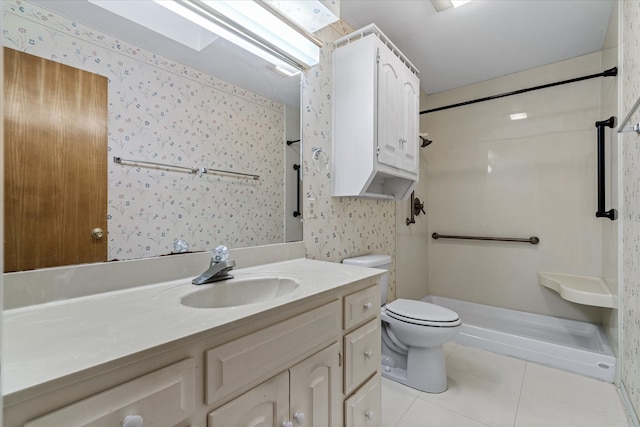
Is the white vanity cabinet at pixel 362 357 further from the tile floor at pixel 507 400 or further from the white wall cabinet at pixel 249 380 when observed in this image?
the tile floor at pixel 507 400

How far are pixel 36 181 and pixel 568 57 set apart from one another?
350 centimetres

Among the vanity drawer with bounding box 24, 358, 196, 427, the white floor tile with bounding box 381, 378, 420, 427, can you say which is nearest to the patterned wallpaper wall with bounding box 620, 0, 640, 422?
the white floor tile with bounding box 381, 378, 420, 427

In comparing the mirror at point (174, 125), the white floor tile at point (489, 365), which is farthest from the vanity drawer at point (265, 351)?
the white floor tile at point (489, 365)

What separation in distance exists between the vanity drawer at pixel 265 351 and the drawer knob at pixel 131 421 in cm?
15

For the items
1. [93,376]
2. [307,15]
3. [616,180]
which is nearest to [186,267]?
[93,376]

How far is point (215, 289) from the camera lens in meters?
1.10

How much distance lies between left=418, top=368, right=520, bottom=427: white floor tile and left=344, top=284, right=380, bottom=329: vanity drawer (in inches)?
32.6

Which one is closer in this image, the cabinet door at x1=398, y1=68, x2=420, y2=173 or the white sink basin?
the white sink basin

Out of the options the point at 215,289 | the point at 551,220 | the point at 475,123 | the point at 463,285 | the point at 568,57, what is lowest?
the point at 463,285

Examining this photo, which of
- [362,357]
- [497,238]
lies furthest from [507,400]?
[497,238]

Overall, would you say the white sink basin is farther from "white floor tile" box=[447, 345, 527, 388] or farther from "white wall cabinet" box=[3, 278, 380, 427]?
"white floor tile" box=[447, 345, 527, 388]

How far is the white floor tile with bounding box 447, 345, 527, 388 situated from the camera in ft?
6.29

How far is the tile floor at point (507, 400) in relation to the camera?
153cm

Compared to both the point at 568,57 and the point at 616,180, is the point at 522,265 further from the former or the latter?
the point at 568,57
